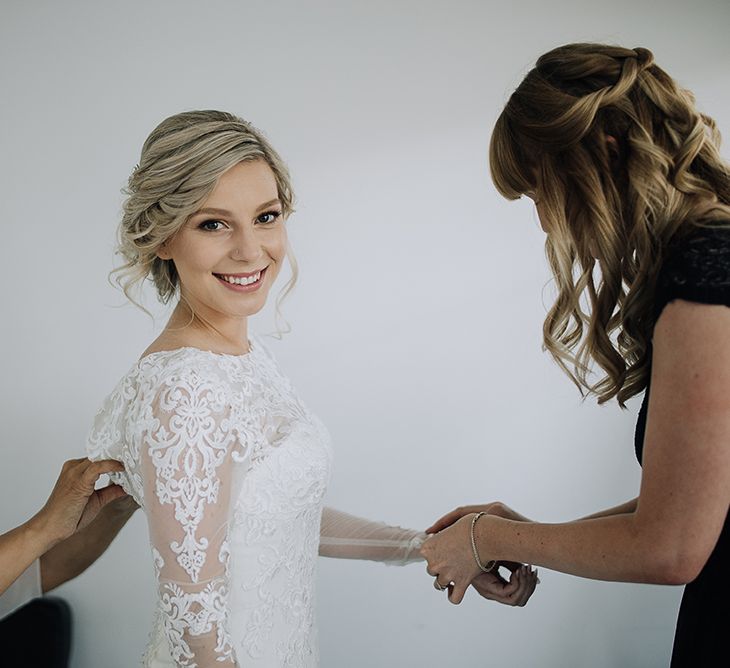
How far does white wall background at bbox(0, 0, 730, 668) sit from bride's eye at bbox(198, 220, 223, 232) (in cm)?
66

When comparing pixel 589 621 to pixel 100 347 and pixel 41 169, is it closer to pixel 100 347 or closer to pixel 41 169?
pixel 100 347

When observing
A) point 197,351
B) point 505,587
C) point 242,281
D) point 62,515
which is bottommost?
point 505,587

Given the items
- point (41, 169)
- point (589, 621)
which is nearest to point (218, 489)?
point (41, 169)

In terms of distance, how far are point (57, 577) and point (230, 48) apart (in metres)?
1.40

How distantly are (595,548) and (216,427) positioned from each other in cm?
63

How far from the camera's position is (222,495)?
1285mm

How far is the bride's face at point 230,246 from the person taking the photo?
4.82ft

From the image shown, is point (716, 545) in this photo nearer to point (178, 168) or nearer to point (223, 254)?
point (223, 254)

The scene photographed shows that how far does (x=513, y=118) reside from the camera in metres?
1.27

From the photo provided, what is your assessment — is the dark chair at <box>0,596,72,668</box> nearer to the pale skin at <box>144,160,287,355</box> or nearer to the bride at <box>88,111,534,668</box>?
the bride at <box>88,111,534,668</box>

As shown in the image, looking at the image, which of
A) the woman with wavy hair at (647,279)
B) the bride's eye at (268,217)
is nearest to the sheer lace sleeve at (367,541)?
the woman with wavy hair at (647,279)

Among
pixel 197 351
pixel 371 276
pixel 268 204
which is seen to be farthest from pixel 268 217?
pixel 371 276

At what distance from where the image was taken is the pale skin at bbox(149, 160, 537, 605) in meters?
1.46

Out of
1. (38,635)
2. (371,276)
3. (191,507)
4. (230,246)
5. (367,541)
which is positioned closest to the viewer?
(191,507)
